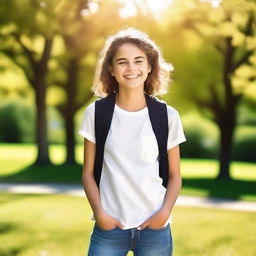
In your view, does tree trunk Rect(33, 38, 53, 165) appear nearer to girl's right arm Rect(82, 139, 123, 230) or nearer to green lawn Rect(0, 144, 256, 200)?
green lawn Rect(0, 144, 256, 200)

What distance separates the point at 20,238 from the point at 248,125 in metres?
18.9

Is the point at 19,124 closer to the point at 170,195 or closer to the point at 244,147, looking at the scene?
the point at 244,147

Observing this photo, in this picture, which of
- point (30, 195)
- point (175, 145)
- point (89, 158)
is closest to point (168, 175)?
point (175, 145)

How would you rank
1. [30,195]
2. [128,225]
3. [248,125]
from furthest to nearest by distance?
[248,125] < [30,195] < [128,225]

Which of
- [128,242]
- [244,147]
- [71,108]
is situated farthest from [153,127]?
[244,147]

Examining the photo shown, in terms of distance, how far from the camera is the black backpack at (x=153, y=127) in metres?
2.86

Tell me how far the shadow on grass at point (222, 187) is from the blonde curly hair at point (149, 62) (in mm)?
9114

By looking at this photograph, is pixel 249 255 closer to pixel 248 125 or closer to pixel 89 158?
pixel 89 158

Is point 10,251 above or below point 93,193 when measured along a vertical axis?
below

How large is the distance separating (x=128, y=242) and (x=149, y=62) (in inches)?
36.3

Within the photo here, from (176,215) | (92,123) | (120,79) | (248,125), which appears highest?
(120,79)

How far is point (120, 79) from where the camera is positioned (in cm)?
Result: 293

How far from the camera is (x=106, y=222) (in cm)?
278

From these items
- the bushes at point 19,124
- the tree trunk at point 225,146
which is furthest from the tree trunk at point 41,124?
the bushes at point 19,124
